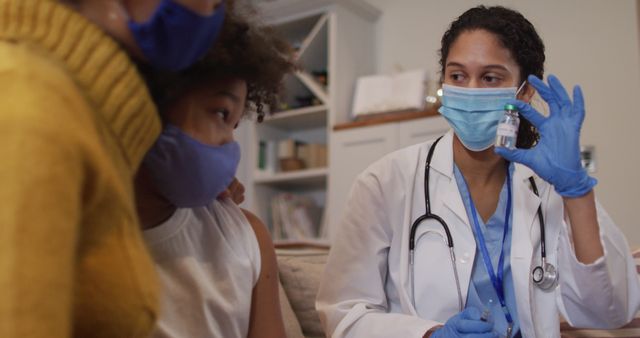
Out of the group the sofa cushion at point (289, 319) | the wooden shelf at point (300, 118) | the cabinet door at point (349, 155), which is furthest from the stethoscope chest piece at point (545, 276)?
the wooden shelf at point (300, 118)

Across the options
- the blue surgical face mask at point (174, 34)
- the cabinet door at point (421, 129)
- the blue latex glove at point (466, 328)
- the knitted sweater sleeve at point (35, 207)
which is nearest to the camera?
the knitted sweater sleeve at point (35, 207)

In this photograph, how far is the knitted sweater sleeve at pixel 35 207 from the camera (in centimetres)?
48

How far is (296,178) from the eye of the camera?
389 cm

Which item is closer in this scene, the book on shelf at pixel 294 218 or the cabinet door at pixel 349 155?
the cabinet door at pixel 349 155

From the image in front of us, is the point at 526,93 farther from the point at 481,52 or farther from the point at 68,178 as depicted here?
the point at 68,178

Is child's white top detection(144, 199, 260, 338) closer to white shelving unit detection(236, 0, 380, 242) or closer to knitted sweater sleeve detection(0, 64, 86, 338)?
knitted sweater sleeve detection(0, 64, 86, 338)

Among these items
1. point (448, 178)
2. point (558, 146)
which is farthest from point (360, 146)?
point (558, 146)

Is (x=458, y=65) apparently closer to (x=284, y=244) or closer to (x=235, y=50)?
(x=235, y=50)

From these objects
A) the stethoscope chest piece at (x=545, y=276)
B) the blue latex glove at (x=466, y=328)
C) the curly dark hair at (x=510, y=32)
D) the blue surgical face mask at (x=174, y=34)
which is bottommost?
the blue latex glove at (x=466, y=328)

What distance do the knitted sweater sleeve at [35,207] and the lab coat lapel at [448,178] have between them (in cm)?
114

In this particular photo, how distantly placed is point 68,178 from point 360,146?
10.2ft

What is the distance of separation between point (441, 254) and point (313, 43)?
266 cm

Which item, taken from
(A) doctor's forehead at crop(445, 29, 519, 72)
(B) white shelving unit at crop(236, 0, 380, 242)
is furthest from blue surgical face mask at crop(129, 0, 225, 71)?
(B) white shelving unit at crop(236, 0, 380, 242)

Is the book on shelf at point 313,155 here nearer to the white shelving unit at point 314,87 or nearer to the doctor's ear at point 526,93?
the white shelving unit at point 314,87
